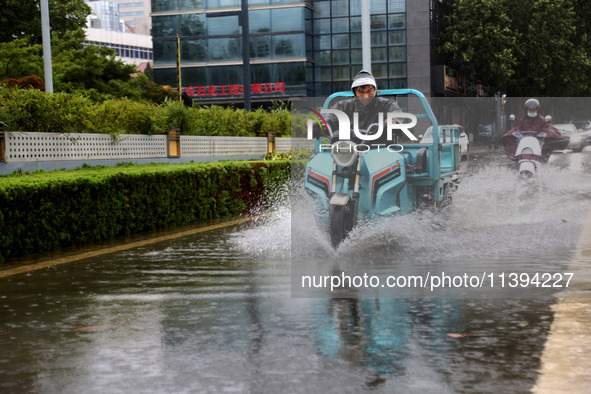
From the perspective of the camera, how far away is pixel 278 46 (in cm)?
6262

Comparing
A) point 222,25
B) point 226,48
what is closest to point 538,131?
point 226,48

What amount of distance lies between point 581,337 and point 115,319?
3.51 meters

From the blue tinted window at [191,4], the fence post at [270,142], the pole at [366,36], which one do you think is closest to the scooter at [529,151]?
the pole at [366,36]

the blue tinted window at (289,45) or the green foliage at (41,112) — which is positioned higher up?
Result: the blue tinted window at (289,45)

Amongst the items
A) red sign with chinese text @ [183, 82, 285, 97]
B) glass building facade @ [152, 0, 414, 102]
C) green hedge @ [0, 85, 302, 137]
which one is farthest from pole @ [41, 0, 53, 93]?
red sign with chinese text @ [183, 82, 285, 97]

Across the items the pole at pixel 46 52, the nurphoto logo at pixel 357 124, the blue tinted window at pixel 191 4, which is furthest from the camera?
the blue tinted window at pixel 191 4

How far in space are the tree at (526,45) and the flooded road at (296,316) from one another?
1539 inches

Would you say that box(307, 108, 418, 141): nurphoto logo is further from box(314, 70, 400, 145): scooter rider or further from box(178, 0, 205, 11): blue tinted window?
box(178, 0, 205, 11): blue tinted window

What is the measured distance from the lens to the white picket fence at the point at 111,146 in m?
13.7

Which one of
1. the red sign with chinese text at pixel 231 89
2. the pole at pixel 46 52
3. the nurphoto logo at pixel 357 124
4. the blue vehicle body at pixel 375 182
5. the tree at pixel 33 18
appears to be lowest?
the blue vehicle body at pixel 375 182

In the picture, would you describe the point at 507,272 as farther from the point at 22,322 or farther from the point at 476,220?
the point at 22,322

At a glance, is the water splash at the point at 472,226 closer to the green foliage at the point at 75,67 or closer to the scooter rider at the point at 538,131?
the scooter rider at the point at 538,131

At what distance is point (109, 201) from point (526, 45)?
4106 centimetres

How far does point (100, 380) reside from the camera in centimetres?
538
